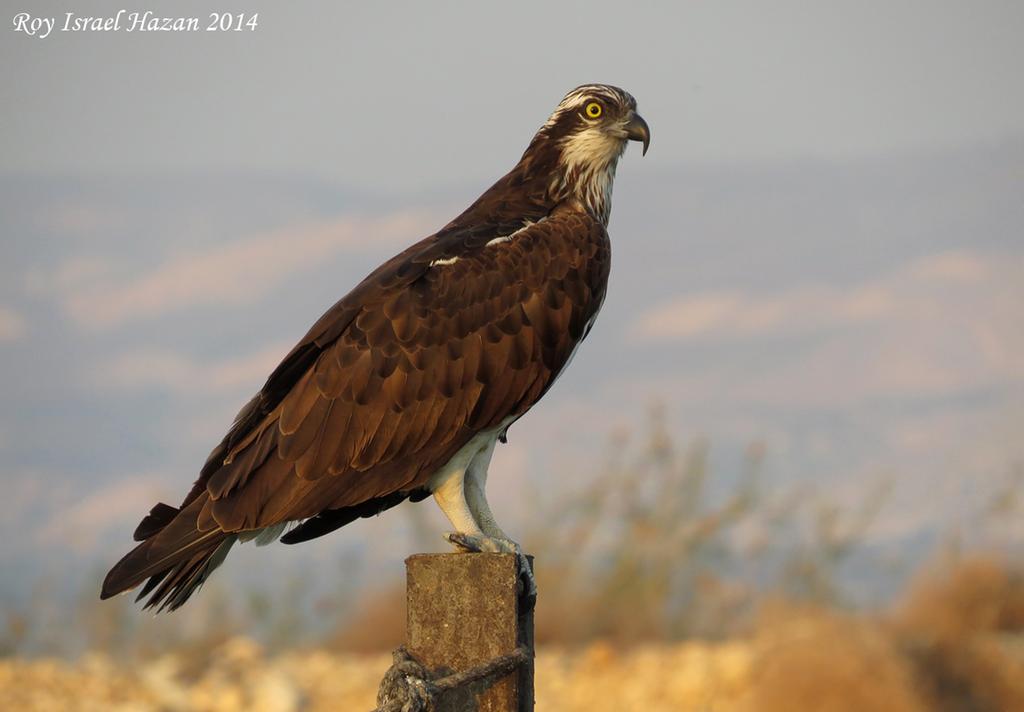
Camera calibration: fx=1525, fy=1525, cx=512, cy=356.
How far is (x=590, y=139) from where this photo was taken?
6.59 meters

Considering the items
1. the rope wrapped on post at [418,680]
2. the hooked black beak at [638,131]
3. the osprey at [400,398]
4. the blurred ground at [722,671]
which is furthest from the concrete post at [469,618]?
the blurred ground at [722,671]

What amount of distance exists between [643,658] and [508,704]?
7220 millimetres

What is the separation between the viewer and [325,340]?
5.78 meters

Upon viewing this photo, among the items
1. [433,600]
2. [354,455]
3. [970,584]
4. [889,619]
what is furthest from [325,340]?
[970,584]

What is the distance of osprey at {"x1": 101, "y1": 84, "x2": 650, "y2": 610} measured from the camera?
5.49 meters

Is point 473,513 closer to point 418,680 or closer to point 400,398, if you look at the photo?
point 400,398

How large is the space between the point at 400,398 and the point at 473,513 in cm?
54

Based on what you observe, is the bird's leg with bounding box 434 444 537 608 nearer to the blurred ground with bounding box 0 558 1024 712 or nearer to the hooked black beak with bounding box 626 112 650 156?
the hooked black beak with bounding box 626 112 650 156

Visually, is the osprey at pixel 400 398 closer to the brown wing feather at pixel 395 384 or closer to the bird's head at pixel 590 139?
the brown wing feather at pixel 395 384

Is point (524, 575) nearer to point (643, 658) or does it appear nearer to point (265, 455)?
point (265, 455)

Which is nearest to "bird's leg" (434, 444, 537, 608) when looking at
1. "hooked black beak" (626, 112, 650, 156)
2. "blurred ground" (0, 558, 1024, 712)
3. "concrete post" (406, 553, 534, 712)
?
"concrete post" (406, 553, 534, 712)

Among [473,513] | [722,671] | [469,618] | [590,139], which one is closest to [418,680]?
[469,618]

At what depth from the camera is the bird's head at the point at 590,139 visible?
6.51 metres

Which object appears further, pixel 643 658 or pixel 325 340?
pixel 643 658
